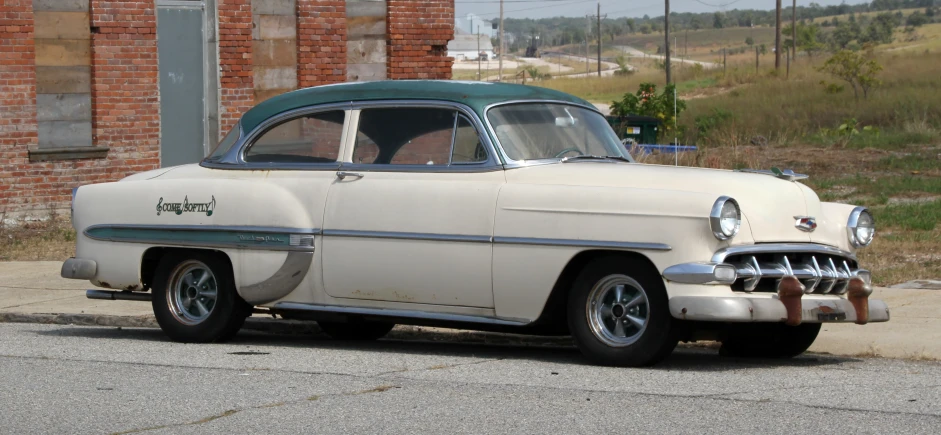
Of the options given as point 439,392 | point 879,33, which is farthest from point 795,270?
point 879,33

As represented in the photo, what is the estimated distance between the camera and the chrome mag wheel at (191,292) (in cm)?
905

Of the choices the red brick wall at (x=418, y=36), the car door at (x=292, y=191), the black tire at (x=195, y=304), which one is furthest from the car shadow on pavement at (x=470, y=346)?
the red brick wall at (x=418, y=36)

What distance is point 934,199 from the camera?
18.7 meters

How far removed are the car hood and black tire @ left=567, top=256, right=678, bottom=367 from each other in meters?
0.39

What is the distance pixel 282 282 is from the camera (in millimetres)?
8578

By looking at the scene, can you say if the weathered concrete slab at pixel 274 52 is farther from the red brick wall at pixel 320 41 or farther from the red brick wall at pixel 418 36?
the red brick wall at pixel 418 36

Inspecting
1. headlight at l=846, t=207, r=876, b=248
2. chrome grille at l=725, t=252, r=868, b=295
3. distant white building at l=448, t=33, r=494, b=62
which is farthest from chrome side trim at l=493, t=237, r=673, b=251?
distant white building at l=448, t=33, r=494, b=62

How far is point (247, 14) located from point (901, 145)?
1465cm

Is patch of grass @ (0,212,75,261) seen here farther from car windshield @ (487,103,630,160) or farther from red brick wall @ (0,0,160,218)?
car windshield @ (487,103,630,160)

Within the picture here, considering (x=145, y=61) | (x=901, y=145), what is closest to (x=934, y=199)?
(x=901, y=145)

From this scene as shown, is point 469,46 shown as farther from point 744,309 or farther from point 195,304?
point 744,309

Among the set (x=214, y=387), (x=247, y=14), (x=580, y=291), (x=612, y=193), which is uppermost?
(x=247, y=14)

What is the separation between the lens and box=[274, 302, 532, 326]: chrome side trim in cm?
791

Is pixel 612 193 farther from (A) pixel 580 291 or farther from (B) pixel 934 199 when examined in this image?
(B) pixel 934 199
